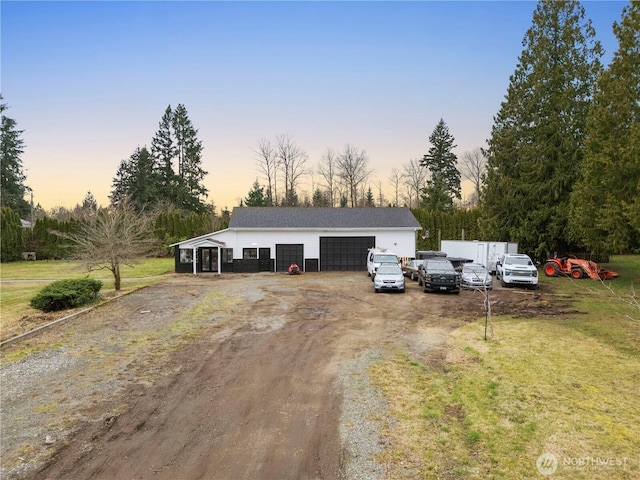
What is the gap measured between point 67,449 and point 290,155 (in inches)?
2141

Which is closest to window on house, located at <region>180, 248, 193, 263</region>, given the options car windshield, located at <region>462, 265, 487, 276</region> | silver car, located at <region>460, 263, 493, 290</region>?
silver car, located at <region>460, 263, 493, 290</region>

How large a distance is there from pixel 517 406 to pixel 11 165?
74.2 m

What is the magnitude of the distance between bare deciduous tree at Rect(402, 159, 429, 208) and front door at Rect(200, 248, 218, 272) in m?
43.1

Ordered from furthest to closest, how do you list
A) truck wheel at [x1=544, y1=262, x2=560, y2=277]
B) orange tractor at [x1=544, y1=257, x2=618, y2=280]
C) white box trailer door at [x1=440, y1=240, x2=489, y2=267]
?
white box trailer door at [x1=440, y1=240, x2=489, y2=267], truck wheel at [x1=544, y1=262, x2=560, y2=277], orange tractor at [x1=544, y1=257, x2=618, y2=280]

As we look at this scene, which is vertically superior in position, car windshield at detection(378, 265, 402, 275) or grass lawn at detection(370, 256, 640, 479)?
car windshield at detection(378, 265, 402, 275)

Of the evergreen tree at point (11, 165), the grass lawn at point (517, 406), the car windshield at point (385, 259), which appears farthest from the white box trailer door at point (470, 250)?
the evergreen tree at point (11, 165)

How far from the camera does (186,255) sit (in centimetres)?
2980

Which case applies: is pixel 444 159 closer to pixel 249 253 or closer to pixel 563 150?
pixel 563 150

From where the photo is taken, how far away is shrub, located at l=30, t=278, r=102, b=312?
1492 centimetres

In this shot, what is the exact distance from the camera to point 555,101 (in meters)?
29.1

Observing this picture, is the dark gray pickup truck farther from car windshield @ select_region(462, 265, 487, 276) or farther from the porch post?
the porch post

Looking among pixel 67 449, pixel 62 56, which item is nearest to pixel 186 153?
pixel 62 56

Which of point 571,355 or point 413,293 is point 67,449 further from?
point 413,293

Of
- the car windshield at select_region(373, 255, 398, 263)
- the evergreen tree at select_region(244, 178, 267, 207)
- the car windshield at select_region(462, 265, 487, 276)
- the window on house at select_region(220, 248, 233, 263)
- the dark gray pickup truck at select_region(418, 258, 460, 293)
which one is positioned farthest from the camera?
the evergreen tree at select_region(244, 178, 267, 207)
